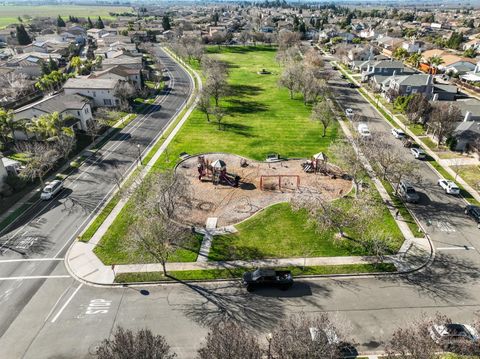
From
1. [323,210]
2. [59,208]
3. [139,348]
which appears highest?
[139,348]

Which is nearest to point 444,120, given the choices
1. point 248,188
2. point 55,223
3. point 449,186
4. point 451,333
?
point 449,186

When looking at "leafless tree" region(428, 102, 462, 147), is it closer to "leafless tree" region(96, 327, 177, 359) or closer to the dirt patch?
the dirt patch

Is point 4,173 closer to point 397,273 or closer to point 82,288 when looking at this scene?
point 82,288

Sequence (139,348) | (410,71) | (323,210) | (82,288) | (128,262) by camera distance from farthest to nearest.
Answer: (410,71) < (323,210) < (128,262) < (82,288) < (139,348)

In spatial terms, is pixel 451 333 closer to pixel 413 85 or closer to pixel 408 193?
pixel 408 193

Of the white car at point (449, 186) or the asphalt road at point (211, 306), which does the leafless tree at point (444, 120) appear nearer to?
the white car at point (449, 186)

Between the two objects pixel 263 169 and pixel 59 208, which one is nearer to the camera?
pixel 59 208

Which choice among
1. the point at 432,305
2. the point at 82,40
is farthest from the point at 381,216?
the point at 82,40

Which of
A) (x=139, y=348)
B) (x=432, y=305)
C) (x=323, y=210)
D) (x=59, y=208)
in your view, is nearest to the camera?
(x=139, y=348)
